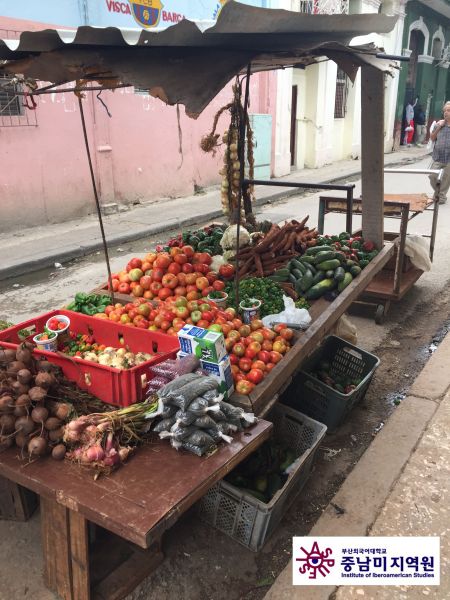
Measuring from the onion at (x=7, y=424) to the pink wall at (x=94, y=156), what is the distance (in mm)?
7135

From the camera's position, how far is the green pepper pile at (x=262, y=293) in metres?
3.82

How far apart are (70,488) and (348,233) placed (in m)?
4.09

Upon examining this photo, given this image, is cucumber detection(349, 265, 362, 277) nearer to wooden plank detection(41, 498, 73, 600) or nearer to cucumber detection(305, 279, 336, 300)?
cucumber detection(305, 279, 336, 300)

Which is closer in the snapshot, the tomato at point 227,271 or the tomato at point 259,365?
the tomato at point 259,365

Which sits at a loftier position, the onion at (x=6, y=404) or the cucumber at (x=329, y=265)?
the cucumber at (x=329, y=265)

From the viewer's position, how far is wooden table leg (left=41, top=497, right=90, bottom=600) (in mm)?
2250

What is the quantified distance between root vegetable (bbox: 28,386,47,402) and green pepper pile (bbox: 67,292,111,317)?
1.49m

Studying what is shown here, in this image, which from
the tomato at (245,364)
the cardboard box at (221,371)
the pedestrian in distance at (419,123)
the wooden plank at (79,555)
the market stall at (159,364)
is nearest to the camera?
the market stall at (159,364)

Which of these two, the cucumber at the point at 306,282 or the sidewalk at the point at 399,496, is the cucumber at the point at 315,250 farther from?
the sidewalk at the point at 399,496

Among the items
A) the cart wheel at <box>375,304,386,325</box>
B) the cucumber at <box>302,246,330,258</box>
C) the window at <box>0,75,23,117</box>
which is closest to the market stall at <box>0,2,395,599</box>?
the cucumber at <box>302,246,330,258</box>

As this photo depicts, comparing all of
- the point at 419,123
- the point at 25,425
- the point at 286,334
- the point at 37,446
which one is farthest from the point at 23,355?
the point at 419,123

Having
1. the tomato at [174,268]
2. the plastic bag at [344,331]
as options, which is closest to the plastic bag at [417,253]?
the plastic bag at [344,331]

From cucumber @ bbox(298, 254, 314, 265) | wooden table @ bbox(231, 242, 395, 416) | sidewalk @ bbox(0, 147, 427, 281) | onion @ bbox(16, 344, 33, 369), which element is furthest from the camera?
sidewalk @ bbox(0, 147, 427, 281)

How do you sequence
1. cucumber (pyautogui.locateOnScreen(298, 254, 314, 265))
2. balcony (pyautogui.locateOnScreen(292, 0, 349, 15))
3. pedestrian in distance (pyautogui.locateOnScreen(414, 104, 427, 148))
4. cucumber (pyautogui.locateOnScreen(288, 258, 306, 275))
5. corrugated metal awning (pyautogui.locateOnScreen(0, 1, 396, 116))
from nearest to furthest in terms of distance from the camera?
corrugated metal awning (pyautogui.locateOnScreen(0, 1, 396, 116)) → cucumber (pyautogui.locateOnScreen(288, 258, 306, 275)) → cucumber (pyautogui.locateOnScreen(298, 254, 314, 265)) → balcony (pyautogui.locateOnScreen(292, 0, 349, 15)) → pedestrian in distance (pyautogui.locateOnScreen(414, 104, 427, 148))
